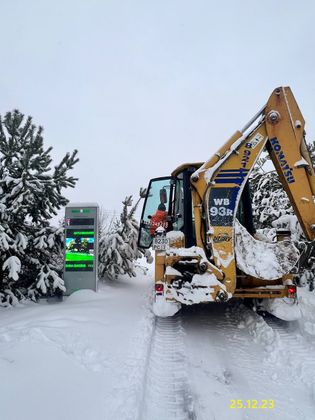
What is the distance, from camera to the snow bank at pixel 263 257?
512 cm

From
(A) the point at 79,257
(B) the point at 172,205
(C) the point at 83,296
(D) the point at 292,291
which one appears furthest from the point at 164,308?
(A) the point at 79,257

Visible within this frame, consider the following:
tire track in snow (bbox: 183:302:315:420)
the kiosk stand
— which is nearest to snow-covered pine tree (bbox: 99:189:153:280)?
the kiosk stand

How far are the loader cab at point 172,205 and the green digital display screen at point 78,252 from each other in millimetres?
1321

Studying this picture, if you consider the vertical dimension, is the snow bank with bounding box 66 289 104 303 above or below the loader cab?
below

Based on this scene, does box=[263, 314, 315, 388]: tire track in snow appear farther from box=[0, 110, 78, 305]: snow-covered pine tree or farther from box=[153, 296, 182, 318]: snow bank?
box=[0, 110, 78, 305]: snow-covered pine tree

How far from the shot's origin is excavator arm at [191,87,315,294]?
5160 millimetres

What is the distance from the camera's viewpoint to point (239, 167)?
5309mm

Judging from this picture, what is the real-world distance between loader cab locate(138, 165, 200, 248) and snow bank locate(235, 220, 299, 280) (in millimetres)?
993

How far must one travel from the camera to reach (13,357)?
368 cm

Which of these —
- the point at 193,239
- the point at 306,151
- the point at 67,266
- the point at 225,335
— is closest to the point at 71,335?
the point at 225,335

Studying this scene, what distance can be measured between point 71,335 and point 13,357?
3.23 ft
